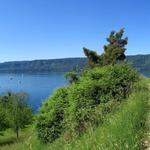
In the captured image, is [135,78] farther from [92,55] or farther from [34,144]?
[92,55]

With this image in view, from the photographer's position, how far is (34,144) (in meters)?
20.9

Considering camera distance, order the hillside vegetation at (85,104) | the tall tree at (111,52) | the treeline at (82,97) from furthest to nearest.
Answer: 1. the tall tree at (111,52)
2. the treeline at (82,97)
3. the hillside vegetation at (85,104)

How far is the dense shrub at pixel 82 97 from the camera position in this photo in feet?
61.6

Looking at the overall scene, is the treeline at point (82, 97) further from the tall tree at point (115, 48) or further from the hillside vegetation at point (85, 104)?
the tall tree at point (115, 48)

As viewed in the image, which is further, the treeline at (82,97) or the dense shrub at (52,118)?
the dense shrub at (52,118)

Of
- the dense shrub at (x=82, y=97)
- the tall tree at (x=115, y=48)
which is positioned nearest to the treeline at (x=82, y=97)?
the dense shrub at (x=82, y=97)

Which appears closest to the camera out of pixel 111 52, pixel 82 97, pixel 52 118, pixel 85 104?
pixel 85 104

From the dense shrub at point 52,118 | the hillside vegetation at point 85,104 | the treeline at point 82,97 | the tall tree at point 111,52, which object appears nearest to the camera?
the hillside vegetation at point 85,104

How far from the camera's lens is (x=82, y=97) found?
64.5 feet

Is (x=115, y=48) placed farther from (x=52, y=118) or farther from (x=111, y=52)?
(x=52, y=118)

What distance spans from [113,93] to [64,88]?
15.5ft

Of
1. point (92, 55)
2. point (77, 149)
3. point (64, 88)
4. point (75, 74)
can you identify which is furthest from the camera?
point (92, 55)

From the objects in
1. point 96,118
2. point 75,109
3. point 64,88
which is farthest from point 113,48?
point 96,118

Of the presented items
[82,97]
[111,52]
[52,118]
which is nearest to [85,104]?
[82,97]
